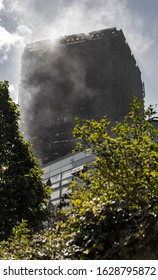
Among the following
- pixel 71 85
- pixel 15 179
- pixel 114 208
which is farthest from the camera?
pixel 71 85

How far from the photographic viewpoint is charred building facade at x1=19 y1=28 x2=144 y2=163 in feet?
433

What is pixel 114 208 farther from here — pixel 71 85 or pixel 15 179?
pixel 71 85

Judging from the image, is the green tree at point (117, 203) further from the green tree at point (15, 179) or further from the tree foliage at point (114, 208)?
the green tree at point (15, 179)

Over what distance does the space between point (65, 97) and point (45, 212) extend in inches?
4833

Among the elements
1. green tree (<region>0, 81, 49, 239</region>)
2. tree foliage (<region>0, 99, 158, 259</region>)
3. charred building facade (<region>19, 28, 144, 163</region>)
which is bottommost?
tree foliage (<region>0, 99, 158, 259</region>)

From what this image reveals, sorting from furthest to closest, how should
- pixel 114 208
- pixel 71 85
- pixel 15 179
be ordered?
pixel 71 85, pixel 15 179, pixel 114 208

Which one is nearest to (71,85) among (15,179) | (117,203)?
(15,179)

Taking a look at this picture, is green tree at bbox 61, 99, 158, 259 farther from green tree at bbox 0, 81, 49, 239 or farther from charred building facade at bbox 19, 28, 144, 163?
charred building facade at bbox 19, 28, 144, 163

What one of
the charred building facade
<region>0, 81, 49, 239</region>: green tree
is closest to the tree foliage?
<region>0, 81, 49, 239</region>: green tree

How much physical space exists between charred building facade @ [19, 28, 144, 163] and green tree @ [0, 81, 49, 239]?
107 m

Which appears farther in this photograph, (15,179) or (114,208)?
(15,179)

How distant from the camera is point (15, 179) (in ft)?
56.4

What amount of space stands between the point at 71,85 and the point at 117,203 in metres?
137
